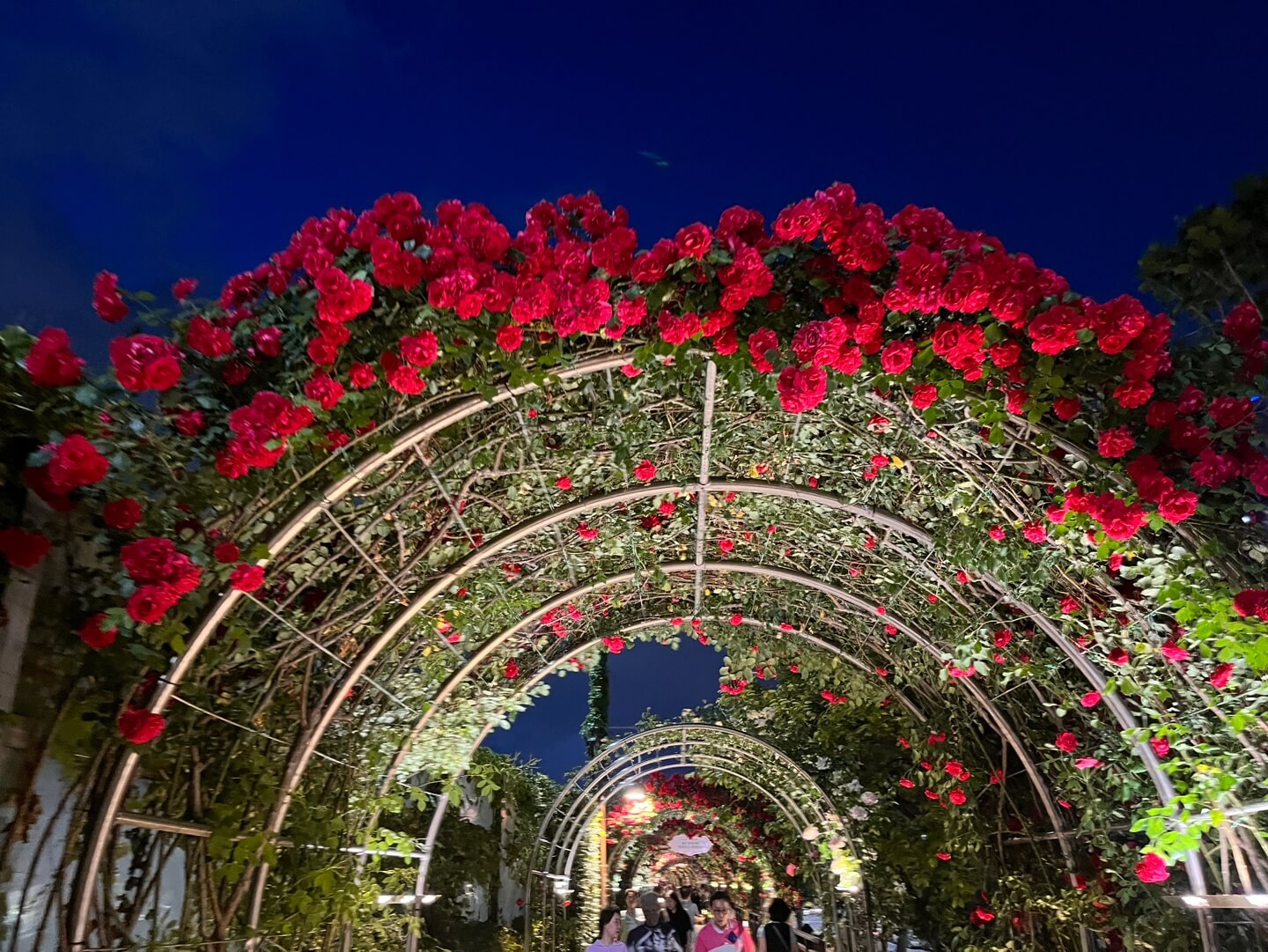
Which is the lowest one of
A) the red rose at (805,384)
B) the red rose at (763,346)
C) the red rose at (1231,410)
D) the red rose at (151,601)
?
the red rose at (151,601)

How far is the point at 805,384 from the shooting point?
262cm

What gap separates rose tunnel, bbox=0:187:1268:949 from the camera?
2.37 m

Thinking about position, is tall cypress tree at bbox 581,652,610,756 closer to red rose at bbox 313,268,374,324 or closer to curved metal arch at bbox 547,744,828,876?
curved metal arch at bbox 547,744,828,876

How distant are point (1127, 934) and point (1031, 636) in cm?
167

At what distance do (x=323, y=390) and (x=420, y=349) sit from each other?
1.01 feet

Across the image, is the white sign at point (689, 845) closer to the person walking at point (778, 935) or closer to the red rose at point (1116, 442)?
the person walking at point (778, 935)

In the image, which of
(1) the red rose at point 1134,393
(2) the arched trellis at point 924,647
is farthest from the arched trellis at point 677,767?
(1) the red rose at point 1134,393

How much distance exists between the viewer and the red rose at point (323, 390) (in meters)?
2.45

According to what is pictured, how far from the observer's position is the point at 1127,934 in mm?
4391

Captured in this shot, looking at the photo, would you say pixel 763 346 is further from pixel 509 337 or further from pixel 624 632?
pixel 624 632

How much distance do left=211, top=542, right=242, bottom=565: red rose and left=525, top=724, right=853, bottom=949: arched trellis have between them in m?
6.04

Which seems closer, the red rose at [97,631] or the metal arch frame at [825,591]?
the red rose at [97,631]

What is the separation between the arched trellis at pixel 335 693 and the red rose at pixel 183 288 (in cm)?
74

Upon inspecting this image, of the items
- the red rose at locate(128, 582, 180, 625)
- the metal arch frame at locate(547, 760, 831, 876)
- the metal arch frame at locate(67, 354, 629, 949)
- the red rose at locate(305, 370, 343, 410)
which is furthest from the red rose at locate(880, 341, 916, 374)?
the metal arch frame at locate(547, 760, 831, 876)
